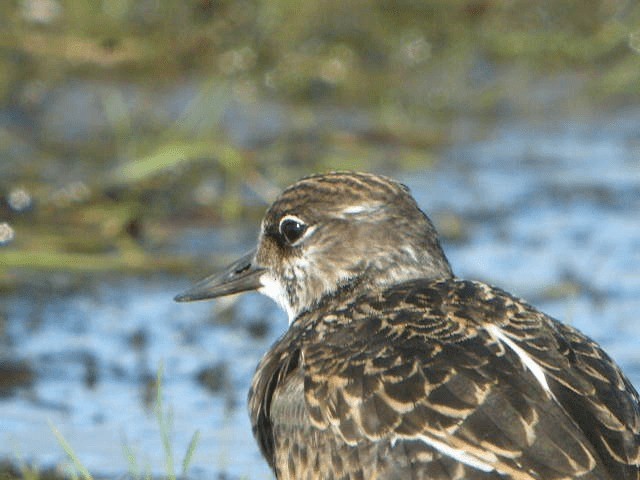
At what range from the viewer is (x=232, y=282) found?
6227mm

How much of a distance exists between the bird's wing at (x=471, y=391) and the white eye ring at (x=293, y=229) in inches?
27.7

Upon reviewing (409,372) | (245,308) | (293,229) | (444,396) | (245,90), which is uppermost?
(245,90)

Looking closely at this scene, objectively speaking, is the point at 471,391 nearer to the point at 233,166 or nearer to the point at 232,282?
the point at 232,282

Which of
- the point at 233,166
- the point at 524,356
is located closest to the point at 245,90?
the point at 233,166

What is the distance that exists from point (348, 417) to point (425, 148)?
506cm

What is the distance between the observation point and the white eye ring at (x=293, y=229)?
593cm

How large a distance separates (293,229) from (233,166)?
2.77m

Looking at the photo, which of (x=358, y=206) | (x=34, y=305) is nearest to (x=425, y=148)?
(x=34, y=305)

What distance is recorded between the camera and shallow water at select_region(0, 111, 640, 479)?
21.9 ft

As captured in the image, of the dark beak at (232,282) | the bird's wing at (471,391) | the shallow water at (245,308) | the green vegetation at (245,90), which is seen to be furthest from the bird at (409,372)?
the green vegetation at (245,90)

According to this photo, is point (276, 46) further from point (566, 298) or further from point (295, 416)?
point (295, 416)

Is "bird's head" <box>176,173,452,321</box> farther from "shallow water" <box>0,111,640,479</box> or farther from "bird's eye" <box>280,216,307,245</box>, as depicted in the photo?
"shallow water" <box>0,111,640,479</box>

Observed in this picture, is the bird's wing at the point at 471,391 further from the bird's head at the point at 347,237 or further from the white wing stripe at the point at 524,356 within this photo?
the bird's head at the point at 347,237

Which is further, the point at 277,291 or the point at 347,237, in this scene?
the point at 277,291
